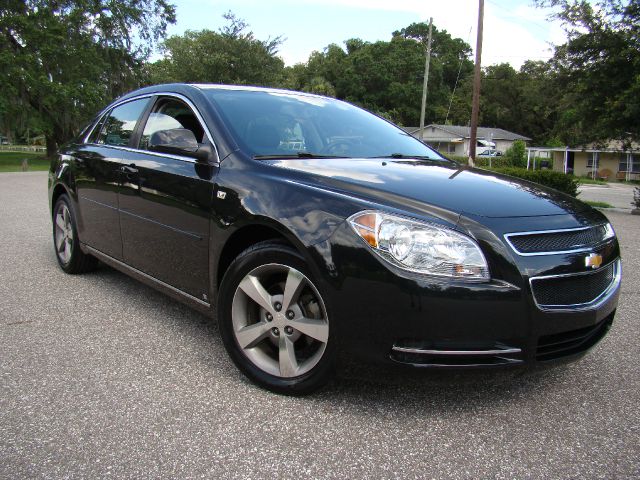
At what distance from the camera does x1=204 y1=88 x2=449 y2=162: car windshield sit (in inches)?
129

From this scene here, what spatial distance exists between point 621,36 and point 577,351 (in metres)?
14.8

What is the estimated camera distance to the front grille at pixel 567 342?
240cm

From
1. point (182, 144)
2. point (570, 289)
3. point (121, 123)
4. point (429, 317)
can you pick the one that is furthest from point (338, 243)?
point (121, 123)

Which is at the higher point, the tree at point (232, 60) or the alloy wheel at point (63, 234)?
the tree at point (232, 60)

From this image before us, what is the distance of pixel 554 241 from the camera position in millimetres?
2479

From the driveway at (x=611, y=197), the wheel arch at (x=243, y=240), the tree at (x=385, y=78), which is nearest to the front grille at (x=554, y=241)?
the wheel arch at (x=243, y=240)

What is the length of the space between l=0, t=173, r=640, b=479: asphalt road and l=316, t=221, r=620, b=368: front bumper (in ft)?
0.38

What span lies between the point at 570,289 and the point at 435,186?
2.60ft

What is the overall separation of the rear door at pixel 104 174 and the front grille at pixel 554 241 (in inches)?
111

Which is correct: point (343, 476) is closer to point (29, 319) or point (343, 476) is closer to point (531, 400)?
point (531, 400)

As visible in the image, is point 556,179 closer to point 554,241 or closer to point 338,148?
point 338,148

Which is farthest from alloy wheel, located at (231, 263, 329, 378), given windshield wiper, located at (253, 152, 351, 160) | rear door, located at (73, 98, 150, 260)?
rear door, located at (73, 98, 150, 260)

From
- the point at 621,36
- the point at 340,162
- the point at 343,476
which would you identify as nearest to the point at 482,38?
the point at 621,36

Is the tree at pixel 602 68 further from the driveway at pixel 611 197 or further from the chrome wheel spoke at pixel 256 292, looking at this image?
the chrome wheel spoke at pixel 256 292
